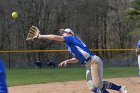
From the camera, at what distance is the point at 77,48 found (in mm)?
9648

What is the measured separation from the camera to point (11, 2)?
4122 cm

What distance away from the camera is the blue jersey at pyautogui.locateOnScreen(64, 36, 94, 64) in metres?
9.49

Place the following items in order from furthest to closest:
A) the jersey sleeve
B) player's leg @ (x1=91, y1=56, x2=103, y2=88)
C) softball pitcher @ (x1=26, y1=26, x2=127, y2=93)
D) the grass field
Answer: the grass field
player's leg @ (x1=91, y1=56, x2=103, y2=88)
softball pitcher @ (x1=26, y1=26, x2=127, y2=93)
the jersey sleeve

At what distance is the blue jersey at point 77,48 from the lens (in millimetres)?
9486

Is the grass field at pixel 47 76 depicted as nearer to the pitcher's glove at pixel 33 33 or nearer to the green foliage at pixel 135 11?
the pitcher's glove at pixel 33 33

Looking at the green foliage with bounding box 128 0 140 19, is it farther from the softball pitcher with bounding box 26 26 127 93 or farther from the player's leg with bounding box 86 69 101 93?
the softball pitcher with bounding box 26 26 127 93

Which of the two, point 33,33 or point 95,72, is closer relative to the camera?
point 33,33

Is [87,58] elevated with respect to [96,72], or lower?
elevated

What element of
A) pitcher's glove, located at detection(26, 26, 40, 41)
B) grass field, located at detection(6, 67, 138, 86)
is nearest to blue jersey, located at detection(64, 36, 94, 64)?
pitcher's glove, located at detection(26, 26, 40, 41)

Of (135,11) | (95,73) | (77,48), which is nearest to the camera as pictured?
(77,48)

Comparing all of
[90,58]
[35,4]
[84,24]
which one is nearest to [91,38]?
[84,24]

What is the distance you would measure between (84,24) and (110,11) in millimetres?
5358

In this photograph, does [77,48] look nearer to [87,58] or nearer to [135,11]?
[87,58]

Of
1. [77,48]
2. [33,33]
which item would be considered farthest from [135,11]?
[33,33]
